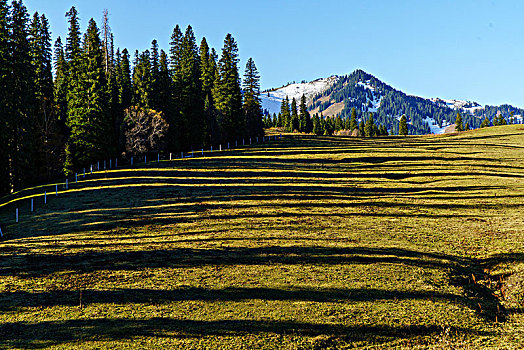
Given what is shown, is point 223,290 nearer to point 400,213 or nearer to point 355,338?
point 355,338

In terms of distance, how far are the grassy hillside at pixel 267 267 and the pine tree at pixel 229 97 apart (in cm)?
3605

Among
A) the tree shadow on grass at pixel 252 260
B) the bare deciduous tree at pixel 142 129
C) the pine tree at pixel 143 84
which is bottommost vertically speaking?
the tree shadow on grass at pixel 252 260

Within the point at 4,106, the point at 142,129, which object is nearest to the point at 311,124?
the point at 142,129

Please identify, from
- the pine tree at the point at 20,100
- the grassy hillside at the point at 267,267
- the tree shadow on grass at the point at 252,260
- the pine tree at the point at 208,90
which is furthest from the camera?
the pine tree at the point at 208,90

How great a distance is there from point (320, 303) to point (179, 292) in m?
5.76

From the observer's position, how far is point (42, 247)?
68.9 ft

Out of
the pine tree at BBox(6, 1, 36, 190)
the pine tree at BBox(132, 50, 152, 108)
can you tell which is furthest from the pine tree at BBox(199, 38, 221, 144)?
the pine tree at BBox(6, 1, 36, 190)

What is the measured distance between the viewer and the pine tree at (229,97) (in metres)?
71.8

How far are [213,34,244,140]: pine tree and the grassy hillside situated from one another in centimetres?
3605

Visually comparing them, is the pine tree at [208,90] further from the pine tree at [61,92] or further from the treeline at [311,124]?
the treeline at [311,124]

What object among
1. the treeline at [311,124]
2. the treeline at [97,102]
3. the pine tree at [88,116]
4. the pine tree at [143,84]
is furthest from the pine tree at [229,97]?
the treeline at [311,124]

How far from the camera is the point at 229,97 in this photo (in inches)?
2817

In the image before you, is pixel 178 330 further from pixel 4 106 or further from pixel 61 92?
pixel 61 92

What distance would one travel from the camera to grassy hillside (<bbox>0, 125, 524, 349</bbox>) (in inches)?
484
